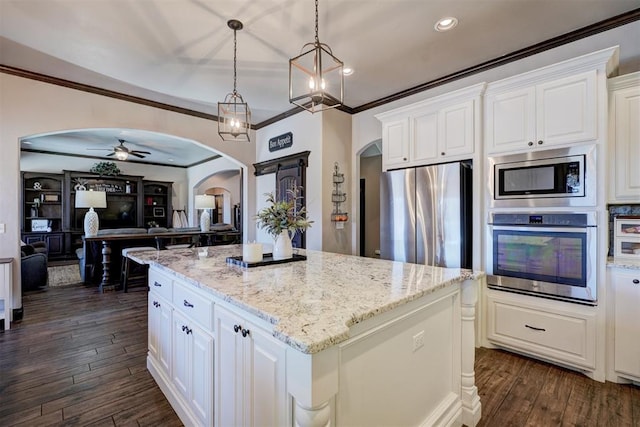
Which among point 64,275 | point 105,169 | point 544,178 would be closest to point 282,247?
point 544,178

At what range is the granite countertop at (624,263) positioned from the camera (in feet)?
7.20

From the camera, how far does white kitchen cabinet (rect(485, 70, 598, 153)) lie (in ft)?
7.62

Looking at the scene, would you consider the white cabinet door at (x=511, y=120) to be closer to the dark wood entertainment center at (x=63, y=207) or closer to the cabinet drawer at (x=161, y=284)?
the cabinet drawer at (x=161, y=284)

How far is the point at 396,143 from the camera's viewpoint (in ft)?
11.5

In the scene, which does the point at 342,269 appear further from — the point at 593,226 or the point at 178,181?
the point at 178,181

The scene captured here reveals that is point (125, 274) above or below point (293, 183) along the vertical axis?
below

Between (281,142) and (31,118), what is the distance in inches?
126

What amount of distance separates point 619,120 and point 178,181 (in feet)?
35.6

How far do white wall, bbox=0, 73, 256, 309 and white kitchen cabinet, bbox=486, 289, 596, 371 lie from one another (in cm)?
513

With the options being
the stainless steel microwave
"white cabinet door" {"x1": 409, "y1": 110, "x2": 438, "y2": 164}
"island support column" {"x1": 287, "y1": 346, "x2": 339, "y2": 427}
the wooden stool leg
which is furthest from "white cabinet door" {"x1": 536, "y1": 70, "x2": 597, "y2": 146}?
the wooden stool leg

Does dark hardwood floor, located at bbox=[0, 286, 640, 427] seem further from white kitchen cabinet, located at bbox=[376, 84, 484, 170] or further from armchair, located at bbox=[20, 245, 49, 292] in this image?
white kitchen cabinet, located at bbox=[376, 84, 484, 170]

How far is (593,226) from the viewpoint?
2.29 m

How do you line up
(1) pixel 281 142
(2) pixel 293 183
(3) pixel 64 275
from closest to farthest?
(2) pixel 293 183
(1) pixel 281 142
(3) pixel 64 275

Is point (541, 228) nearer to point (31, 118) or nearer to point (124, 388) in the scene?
point (124, 388)
